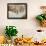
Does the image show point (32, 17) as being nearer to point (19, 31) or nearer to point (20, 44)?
point (19, 31)

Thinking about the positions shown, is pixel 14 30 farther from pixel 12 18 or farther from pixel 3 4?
pixel 3 4

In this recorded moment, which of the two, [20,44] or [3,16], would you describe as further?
[3,16]

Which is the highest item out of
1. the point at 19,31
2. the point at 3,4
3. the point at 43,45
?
the point at 3,4

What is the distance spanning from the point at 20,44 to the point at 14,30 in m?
0.30

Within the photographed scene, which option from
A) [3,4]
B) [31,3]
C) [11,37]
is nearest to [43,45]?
[11,37]

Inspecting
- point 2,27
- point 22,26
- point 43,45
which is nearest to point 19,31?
point 22,26

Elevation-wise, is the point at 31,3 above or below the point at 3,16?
above

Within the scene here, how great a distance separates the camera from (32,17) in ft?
10.6

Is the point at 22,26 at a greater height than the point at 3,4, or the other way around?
the point at 3,4

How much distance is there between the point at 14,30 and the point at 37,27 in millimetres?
470

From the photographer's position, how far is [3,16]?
3244mm

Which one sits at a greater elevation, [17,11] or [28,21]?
[17,11]

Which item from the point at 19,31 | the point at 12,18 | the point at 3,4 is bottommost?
the point at 19,31

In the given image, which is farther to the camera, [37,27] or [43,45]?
[37,27]
